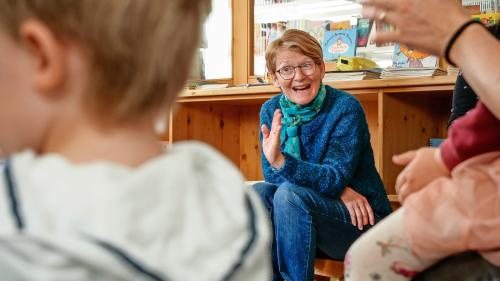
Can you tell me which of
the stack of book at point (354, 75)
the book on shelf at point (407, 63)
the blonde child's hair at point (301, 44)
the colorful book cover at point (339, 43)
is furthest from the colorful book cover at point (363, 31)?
the blonde child's hair at point (301, 44)

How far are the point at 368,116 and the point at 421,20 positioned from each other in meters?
1.86

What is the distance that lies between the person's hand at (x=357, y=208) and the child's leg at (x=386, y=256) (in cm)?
81

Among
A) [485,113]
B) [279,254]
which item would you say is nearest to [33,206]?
[485,113]

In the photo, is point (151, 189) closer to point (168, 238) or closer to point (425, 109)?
point (168, 238)

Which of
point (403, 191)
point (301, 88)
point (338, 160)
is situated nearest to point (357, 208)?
point (338, 160)

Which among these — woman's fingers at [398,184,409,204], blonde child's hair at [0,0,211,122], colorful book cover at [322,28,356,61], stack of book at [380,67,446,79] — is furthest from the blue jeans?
blonde child's hair at [0,0,211,122]

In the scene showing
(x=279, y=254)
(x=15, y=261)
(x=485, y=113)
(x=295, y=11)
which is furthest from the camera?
(x=295, y=11)

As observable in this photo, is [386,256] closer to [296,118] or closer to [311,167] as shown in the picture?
[311,167]

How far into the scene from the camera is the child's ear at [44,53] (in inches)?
21.1

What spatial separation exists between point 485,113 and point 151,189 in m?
0.57

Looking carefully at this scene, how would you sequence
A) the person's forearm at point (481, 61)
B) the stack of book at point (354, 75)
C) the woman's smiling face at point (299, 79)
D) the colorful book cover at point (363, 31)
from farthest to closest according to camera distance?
the colorful book cover at point (363, 31) < the stack of book at point (354, 75) < the woman's smiling face at point (299, 79) < the person's forearm at point (481, 61)

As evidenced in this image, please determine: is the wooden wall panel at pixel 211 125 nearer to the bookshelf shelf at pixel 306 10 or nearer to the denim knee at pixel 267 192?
the bookshelf shelf at pixel 306 10

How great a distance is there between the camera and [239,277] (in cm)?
59

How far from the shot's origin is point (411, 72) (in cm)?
220
